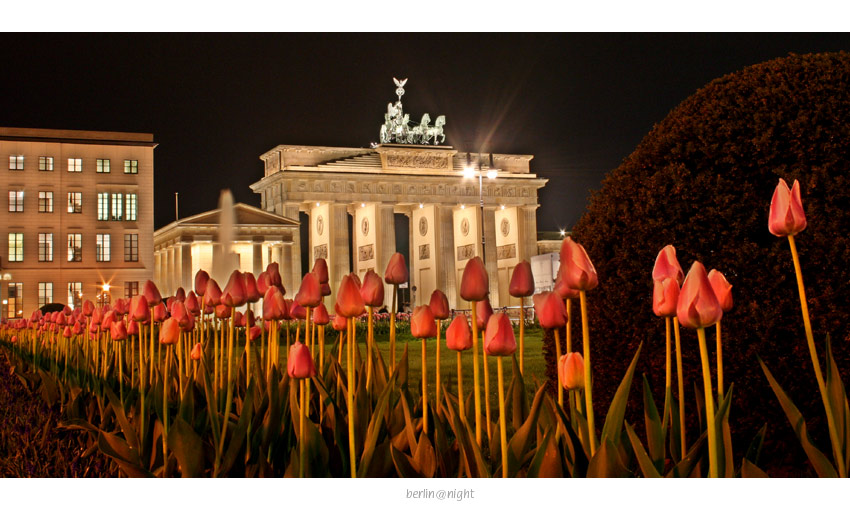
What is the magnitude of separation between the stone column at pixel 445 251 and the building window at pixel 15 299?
2659 centimetres

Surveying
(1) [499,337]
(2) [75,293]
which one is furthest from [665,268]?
(2) [75,293]

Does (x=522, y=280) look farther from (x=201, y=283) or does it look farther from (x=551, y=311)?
(x=201, y=283)

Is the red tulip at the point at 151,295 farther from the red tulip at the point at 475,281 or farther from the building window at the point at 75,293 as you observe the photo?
the building window at the point at 75,293

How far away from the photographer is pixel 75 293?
169ft

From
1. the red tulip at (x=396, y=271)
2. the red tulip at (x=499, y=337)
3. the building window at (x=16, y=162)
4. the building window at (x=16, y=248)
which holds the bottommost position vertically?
the red tulip at (x=499, y=337)

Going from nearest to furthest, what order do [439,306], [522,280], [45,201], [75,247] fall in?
1. [522,280]
2. [439,306]
3. [45,201]
4. [75,247]

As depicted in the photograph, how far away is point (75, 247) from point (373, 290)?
53.6m

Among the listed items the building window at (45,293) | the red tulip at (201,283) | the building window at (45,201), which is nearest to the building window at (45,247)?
the building window at (45,201)

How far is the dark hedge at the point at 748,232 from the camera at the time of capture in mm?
4539

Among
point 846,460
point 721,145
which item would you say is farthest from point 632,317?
point 846,460

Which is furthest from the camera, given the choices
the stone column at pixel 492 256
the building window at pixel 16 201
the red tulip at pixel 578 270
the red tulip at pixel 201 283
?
the stone column at pixel 492 256

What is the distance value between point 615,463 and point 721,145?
8.87 ft

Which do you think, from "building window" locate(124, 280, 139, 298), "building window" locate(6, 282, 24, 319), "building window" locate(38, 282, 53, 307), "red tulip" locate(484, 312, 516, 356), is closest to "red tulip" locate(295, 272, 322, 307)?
"red tulip" locate(484, 312, 516, 356)

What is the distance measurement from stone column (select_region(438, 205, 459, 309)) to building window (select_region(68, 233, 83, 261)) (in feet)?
76.2
